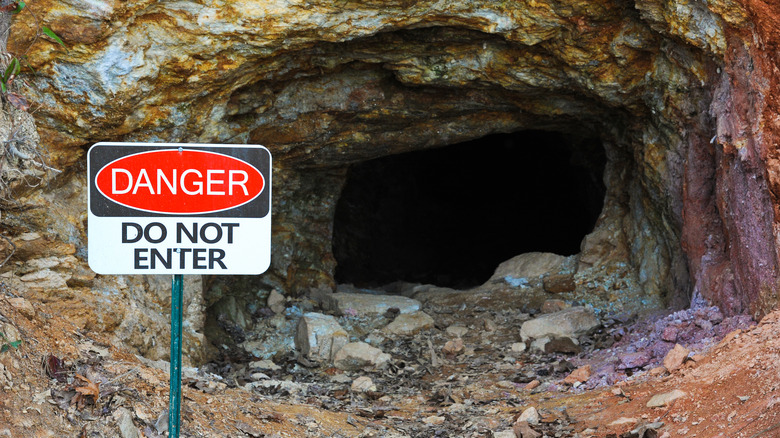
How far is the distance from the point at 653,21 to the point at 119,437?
14.3 ft

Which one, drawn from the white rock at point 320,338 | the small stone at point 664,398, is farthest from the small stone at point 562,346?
the small stone at point 664,398

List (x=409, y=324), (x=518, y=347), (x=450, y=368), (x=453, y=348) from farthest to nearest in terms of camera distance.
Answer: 1. (x=409, y=324)
2. (x=453, y=348)
3. (x=518, y=347)
4. (x=450, y=368)

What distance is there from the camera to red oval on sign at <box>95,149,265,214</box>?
9.43 ft

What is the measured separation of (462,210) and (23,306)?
31.1 ft

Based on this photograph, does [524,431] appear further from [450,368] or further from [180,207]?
[180,207]

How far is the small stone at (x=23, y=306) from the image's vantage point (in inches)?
158

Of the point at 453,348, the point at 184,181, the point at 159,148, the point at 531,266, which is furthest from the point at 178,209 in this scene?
the point at 531,266

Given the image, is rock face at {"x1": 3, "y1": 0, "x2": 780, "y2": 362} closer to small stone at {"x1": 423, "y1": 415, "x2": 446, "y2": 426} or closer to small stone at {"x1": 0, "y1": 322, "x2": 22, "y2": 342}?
small stone at {"x1": 0, "y1": 322, "x2": 22, "y2": 342}

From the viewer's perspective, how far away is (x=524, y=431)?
13.6 ft

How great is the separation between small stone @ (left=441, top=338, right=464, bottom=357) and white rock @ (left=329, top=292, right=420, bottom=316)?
0.94m

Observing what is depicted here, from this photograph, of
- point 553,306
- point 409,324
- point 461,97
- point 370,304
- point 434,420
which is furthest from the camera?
point 370,304

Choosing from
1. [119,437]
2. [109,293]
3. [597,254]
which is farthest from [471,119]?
[119,437]

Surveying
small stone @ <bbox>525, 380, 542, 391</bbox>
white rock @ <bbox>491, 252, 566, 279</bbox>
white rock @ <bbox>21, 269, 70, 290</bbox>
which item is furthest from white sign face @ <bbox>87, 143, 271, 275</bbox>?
white rock @ <bbox>491, 252, 566, 279</bbox>

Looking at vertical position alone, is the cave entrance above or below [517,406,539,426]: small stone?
above
